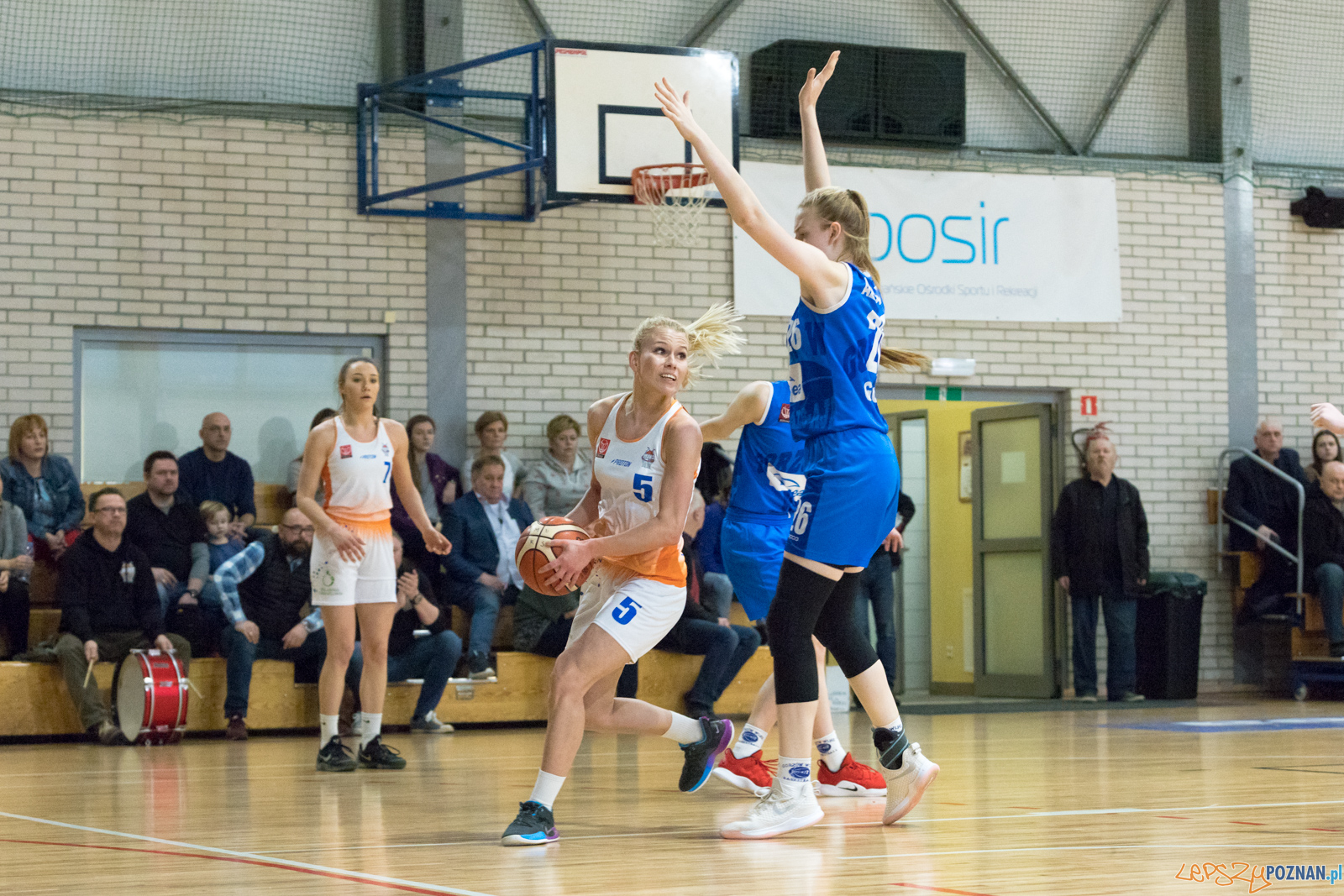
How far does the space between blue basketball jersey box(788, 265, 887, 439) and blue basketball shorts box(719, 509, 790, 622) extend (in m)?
1.24

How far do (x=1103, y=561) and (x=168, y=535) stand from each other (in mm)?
6819

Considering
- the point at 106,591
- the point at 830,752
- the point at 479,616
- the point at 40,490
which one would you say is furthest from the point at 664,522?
the point at 40,490

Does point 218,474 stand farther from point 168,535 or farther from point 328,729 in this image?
point 328,729

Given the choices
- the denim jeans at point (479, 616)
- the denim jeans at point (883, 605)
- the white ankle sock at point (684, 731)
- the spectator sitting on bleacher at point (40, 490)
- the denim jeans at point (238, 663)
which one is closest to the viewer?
the white ankle sock at point (684, 731)

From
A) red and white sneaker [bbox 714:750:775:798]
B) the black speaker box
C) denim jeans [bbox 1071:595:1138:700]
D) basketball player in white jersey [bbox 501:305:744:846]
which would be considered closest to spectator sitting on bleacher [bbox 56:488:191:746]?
red and white sneaker [bbox 714:750:775:798]

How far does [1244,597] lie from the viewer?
12789 millimetres

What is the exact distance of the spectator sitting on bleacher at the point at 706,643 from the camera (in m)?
10.2

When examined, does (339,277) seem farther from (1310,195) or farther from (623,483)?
(1310,195)

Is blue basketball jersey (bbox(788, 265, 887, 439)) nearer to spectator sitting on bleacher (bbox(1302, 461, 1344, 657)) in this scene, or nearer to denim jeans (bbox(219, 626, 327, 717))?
denim jeans (bbox(219, 626, 327, 717))

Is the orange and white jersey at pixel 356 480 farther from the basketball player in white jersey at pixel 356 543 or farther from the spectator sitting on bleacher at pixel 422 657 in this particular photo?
the spectator sitting on bleacher at pixel 422 657

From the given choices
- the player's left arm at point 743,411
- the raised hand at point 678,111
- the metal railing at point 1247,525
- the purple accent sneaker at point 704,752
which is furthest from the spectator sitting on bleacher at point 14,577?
the metal railing at point 1247,525

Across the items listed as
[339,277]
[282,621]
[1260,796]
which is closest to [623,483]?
[1260,796]

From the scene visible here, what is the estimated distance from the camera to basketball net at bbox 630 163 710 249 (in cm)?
1037

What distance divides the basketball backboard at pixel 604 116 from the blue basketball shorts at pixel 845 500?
20.2ft
